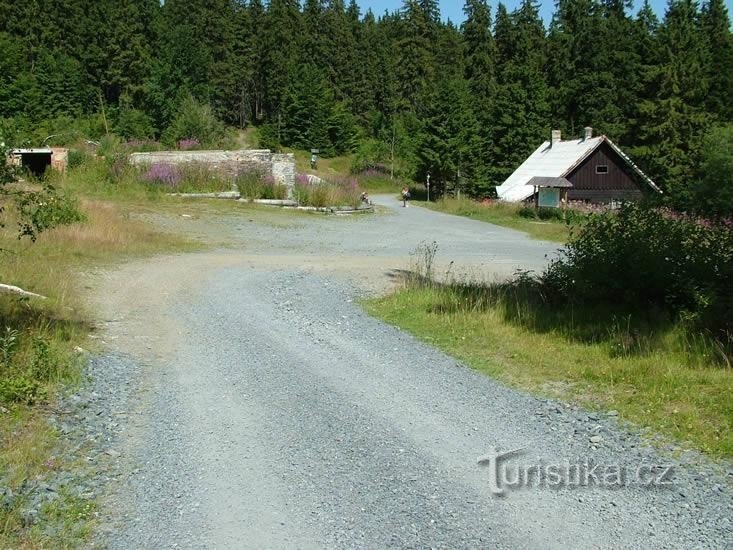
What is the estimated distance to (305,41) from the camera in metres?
97.1

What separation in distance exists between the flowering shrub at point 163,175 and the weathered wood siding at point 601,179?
2541cm

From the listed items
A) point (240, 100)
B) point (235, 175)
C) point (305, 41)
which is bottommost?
point (235, 175)

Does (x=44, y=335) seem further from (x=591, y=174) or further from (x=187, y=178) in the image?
(x=591, y=174)

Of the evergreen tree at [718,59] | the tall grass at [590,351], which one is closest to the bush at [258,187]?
the tall grass at [590,351]

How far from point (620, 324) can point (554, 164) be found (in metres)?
38.5

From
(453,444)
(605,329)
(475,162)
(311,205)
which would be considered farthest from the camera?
(475,162)

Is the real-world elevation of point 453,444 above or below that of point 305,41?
below

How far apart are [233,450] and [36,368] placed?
8.12 ft

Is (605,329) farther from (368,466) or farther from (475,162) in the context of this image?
(475,162)

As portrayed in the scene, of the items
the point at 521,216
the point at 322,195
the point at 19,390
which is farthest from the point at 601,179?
the point at 19,390

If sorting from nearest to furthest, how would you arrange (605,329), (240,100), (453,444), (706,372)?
(453,444)
(706,372)
(605,329)
(240,100)

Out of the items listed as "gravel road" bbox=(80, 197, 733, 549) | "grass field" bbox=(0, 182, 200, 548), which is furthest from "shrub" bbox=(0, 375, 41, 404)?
"gravel road" bbox=(80, 197, 733, 549)

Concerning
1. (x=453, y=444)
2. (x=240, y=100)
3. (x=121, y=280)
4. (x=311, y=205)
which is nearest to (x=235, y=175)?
(x=311, y=205)

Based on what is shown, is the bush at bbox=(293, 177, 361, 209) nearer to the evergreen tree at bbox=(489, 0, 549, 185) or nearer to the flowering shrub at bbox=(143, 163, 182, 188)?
the flowering shrub at bbox=(143, 163, 182, 188)
